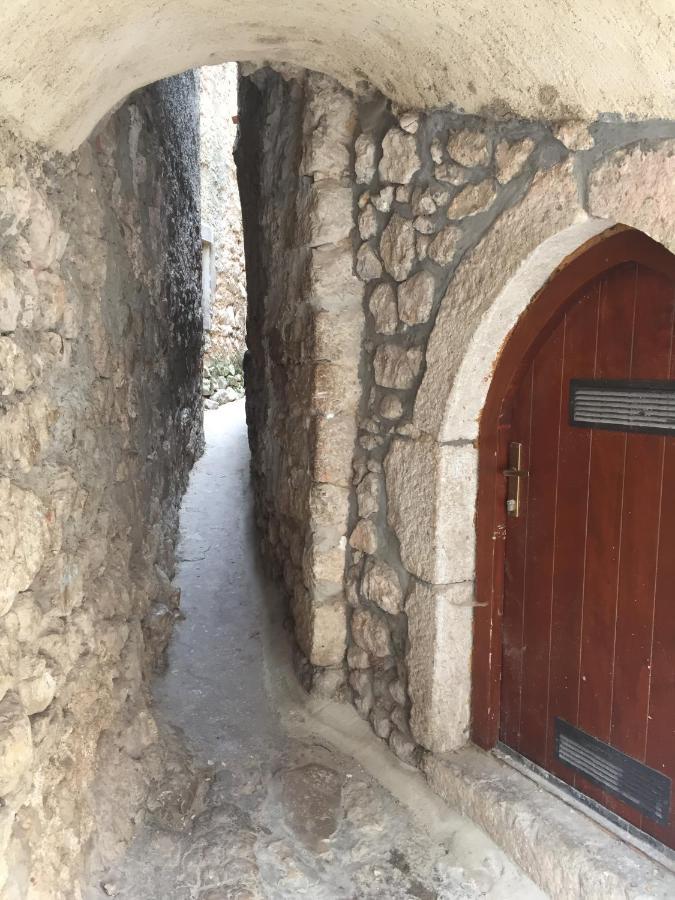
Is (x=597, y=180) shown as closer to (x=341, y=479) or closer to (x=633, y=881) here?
(x=341, y=479)

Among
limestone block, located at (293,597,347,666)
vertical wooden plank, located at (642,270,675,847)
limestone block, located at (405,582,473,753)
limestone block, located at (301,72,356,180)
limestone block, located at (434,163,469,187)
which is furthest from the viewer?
limestone block, located at (293,597,347,666)

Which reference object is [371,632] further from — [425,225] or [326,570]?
[425,225]

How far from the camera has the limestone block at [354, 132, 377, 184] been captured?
268cm

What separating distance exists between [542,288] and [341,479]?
3.76 feet

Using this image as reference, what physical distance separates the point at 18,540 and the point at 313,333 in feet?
5.14

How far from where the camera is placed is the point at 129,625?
2688mm

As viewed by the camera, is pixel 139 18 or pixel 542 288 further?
pixel 542 288

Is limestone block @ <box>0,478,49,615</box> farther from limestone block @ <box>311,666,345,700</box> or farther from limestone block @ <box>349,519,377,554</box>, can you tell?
limestone block @ <box>311,666,345,700</box>

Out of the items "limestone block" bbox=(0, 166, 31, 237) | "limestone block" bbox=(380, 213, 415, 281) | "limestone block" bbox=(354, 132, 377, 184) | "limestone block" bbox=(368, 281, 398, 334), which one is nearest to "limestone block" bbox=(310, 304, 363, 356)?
"limestone block" bbox=(368, 281, 398, 334)

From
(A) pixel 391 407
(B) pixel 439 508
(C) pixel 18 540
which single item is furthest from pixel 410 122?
(C) pixel 18 540

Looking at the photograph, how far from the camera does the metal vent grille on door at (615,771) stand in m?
2.04

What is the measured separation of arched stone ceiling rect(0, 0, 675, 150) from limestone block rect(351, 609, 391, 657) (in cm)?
185

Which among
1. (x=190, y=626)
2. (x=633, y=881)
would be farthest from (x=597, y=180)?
(x=190, y=626)

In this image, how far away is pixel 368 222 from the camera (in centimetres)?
273
